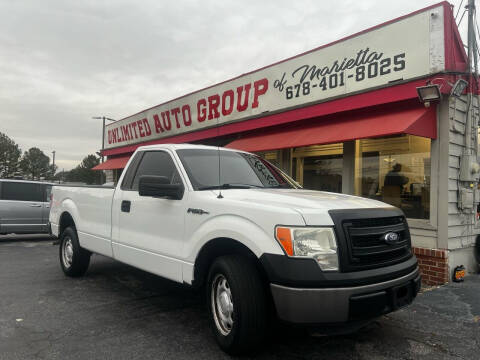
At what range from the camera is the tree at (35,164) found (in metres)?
75.6

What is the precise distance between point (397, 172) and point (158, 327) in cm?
511

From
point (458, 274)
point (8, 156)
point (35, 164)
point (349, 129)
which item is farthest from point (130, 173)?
point (35, 164)

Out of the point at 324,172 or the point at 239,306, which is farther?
the point at 324,172

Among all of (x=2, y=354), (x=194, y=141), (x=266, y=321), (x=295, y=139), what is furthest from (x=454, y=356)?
(x=194, y=141)

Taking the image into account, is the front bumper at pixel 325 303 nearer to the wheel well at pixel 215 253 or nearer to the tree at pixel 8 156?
the wheel well at pixel 215 253

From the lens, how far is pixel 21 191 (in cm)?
1082

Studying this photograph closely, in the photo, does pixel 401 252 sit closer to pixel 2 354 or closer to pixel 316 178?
pixel 2 354

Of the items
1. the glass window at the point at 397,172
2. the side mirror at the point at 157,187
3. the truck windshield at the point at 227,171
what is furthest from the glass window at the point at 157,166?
the glass window at the point at 397,172

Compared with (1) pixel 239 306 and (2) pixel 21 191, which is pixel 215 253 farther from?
(2) pixel 21 191

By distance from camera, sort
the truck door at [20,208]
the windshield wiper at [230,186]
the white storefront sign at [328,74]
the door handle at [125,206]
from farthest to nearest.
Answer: the truck door at [20,208] < the white storefront sign at [328,74] < the door handle at [125,206] < the windshield wiper at [230,186]

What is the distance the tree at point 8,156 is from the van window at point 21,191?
69210 mm

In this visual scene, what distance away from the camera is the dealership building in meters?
5.95

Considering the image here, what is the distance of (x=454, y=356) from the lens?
3.26 m

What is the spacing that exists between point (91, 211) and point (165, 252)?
1.99m
